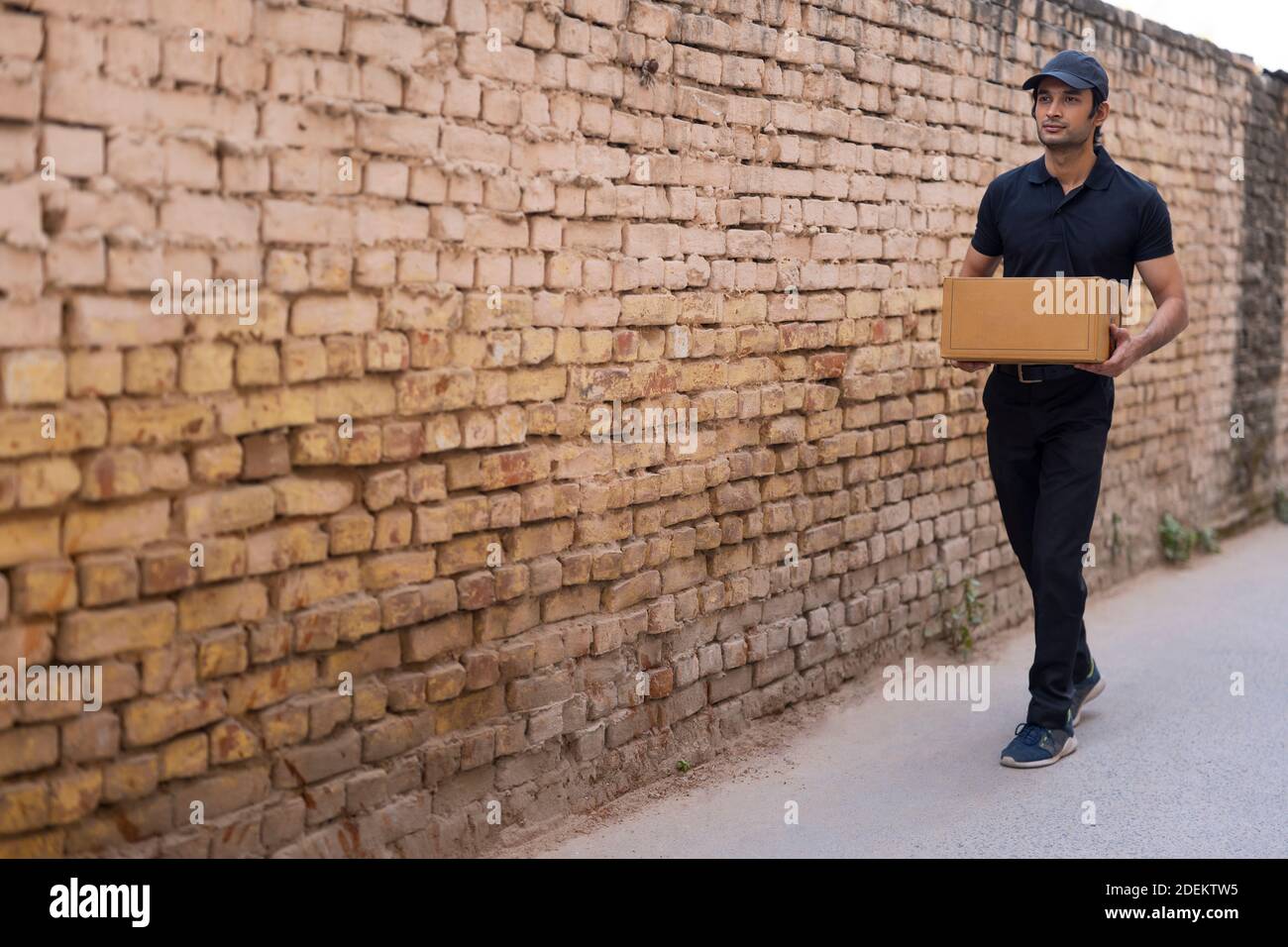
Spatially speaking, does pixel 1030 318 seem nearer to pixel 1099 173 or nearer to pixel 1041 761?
pixel 1099 173

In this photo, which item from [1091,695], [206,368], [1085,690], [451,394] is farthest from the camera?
[1091,695]

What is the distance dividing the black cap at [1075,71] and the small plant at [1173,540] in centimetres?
416

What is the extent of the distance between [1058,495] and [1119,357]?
52cm

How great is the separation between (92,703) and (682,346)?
7.33 ft

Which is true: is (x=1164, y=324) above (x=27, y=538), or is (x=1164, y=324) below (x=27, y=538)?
above

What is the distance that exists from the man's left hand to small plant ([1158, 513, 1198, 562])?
4010mm

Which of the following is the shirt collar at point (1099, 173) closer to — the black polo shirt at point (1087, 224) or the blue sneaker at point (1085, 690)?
the black polo shirt at point (1087, 224)

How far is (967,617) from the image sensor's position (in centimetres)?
617

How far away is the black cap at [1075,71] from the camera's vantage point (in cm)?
446

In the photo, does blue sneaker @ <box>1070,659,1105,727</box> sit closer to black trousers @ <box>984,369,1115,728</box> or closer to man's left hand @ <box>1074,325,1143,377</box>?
black trousers @ <box>984,369,1115,728</box>

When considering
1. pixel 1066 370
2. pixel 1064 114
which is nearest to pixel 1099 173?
pixel 1064 114

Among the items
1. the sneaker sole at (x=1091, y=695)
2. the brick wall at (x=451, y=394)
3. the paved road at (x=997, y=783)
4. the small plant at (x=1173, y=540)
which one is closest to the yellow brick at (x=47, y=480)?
the brick wall at (x=451, y=394)

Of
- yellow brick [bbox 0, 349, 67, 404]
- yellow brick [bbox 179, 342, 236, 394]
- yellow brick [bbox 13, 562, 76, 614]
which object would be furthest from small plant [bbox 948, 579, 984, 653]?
yellow brick [bbox 0, 349, 67, 404]

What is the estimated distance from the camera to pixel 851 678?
552 cm
